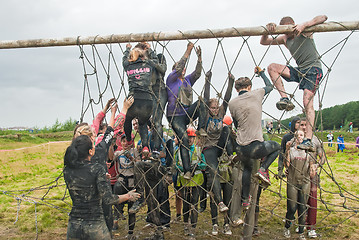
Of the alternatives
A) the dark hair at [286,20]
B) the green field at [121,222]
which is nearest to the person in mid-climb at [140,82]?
the green field at [121,222]

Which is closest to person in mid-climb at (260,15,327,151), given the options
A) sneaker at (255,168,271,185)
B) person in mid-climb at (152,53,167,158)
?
sneaker at (255,168,271,185)

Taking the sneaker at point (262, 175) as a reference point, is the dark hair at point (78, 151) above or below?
above

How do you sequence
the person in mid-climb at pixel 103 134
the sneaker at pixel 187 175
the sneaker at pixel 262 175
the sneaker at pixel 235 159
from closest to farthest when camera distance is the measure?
the person in mid-climb at pixel 103 134, the sneaker at pixel 262 175, the sneaker at pixel 235 159, the sneaker at pixel 187 175

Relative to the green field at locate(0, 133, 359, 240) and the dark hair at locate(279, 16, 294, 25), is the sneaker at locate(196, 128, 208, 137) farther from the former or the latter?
the dark hair at locate(279, 16, 294, 25)

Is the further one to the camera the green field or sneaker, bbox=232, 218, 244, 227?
the green field

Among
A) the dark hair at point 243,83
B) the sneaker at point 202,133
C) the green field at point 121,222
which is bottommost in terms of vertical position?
the green field at point 121,222

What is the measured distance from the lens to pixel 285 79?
4035 millimetres

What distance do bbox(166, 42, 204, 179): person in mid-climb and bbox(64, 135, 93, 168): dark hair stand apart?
1.63 meters

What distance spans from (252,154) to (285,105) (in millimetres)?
816

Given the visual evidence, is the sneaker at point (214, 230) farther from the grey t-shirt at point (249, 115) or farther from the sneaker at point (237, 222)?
the grey t-shirt at point (249, 115)

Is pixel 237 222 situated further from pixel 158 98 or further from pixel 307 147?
pixel 158 98

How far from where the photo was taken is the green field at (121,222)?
4.75m

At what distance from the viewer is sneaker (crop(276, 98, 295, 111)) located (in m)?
3.73

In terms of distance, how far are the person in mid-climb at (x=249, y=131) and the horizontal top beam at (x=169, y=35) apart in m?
0.84
